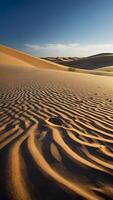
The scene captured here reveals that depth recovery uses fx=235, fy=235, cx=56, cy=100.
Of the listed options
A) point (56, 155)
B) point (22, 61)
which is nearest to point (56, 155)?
point (56, 155)

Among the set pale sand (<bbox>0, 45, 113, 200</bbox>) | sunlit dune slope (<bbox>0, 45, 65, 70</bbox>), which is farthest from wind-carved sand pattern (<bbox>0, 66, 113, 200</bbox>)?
sunlit dune slope (<bbox>0, 45, 65, 70</bbox>)

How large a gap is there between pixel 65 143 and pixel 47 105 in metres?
3.11

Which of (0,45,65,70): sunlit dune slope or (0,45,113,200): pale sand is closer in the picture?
(0,45,113,200): pale sand

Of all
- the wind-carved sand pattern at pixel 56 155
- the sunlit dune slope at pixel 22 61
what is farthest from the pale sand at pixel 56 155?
the sunlit dune slope at pixel 22 61

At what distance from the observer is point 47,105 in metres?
6.75

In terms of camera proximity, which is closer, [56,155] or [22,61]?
[56,155]

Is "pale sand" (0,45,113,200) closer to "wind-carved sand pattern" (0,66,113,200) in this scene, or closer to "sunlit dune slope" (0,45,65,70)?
"wind-carved sand pattern" (0,66,113,200)

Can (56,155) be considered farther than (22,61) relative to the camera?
No

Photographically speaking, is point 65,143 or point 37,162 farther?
point 65,143

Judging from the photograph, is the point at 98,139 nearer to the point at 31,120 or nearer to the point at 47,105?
the point at 31,120

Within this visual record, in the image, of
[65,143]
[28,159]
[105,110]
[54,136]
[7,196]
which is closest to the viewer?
[7,196]

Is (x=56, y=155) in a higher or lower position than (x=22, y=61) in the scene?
higher

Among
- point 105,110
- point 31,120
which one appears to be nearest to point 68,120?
point 31,120

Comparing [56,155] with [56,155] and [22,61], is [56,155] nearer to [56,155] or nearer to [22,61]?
[56,155]
